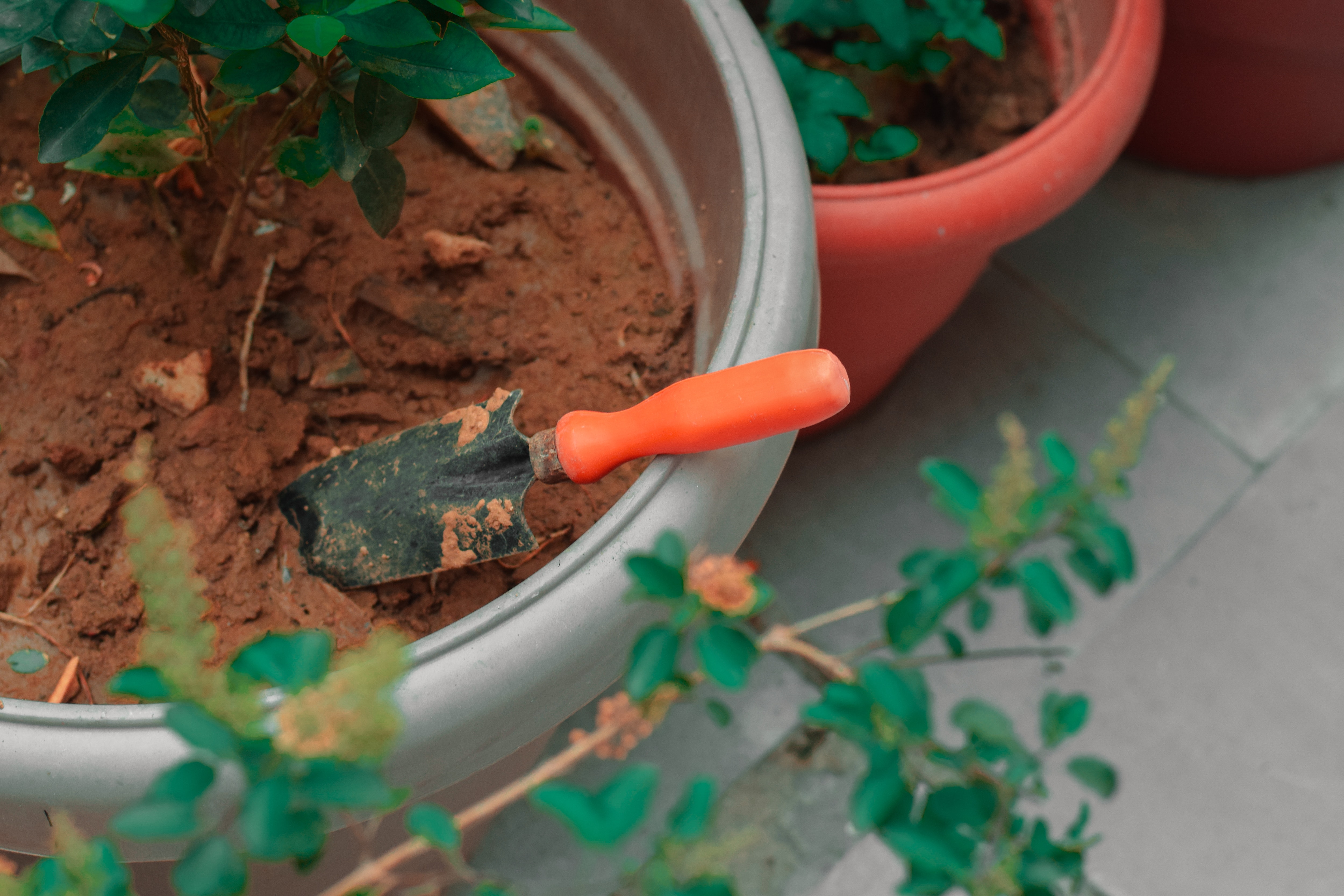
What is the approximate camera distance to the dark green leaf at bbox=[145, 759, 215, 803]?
34 centimetres

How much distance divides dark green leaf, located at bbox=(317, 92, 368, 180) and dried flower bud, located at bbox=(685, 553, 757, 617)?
324 millimetres

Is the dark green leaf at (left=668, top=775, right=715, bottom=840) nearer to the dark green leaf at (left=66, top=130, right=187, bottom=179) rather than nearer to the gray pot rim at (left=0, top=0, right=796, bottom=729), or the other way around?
the gray pot rim at (left=0, top=0, right=796, bottom=729)

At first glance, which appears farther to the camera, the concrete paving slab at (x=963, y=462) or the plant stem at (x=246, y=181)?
the concrete paving slab at (x=963, y=462)

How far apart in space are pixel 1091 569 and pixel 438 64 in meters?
0.42

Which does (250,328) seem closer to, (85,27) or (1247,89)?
(85,27)

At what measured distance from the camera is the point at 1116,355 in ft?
4.19

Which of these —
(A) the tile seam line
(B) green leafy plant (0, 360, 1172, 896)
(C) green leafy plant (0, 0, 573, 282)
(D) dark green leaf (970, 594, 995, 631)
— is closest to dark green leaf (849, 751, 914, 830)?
(B) green leafy plant (0, 360, 1172, 896)

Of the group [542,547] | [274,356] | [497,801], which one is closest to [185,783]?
[497,801]

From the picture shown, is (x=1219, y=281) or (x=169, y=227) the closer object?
(x=169, y=227)

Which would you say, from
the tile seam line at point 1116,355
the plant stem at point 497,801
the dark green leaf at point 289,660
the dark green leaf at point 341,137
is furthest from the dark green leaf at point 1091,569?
the tile seam line at point 1116,355

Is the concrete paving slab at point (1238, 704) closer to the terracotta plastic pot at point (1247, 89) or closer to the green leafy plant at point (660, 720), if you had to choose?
the terracotta plastic pot at point (1247, 89)

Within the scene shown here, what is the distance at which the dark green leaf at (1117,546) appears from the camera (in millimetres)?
473

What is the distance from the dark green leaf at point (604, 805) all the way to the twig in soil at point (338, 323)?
453mm

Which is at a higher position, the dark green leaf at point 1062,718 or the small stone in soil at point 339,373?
the dark green leaf at point 1062,718
